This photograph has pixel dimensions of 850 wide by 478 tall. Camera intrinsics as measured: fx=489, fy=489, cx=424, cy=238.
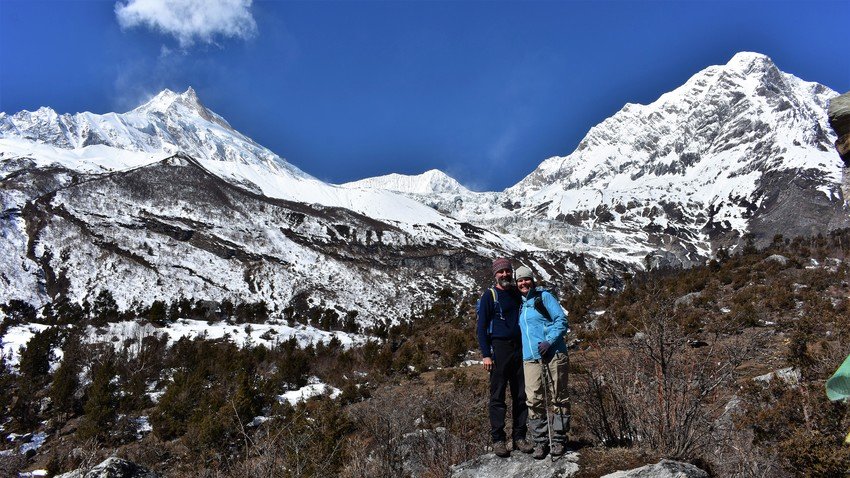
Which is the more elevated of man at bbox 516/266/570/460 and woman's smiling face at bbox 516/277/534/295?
woman's smiling face at bbox 516/277/534/295

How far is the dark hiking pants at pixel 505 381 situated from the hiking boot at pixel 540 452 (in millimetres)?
461

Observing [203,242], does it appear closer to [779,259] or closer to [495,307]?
[779,259]

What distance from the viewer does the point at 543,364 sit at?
3.96 metres

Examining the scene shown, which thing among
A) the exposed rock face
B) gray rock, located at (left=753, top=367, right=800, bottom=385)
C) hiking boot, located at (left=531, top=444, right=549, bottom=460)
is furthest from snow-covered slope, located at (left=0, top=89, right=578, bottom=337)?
the exposed rock face

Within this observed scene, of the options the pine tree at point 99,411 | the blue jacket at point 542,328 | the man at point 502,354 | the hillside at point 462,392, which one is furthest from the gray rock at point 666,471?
the pine tree at point 99,411

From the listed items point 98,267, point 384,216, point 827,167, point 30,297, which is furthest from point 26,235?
→ point 827,167

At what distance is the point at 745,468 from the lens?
12.9ft

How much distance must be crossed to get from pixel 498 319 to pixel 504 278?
1.24 ft

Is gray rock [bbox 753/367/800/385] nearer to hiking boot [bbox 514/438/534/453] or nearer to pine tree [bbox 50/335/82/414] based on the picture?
hiking boot [bbox 514/438/534/453]

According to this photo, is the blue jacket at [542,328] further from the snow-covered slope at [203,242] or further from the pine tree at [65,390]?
the snow-covered slope at [203,242]

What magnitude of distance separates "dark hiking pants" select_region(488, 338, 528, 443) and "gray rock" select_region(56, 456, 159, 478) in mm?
3370

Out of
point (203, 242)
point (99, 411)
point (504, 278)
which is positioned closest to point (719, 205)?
point (203, 242)

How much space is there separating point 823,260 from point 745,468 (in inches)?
802

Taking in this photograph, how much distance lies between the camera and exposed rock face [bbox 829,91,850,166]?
267 centimetres
